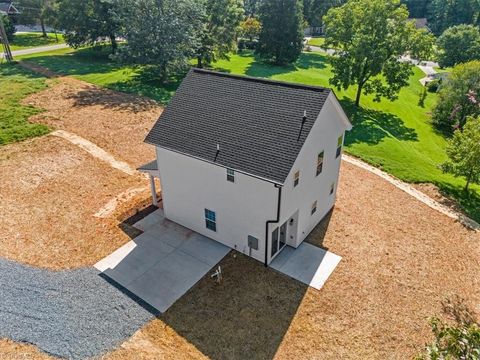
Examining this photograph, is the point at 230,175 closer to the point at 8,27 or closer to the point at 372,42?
the point at 372,42

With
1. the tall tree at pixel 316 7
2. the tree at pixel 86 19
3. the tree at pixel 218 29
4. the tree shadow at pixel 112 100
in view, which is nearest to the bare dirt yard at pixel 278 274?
the tree shadow at pixel 112 100

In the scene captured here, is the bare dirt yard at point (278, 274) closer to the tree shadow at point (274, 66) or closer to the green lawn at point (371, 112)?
the green lawn at point (371, 112)

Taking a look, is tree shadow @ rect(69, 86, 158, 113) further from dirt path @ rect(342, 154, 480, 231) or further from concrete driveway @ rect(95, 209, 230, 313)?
dirt path @ rect(342, 154, 480, 231)

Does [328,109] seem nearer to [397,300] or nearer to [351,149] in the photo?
[397,300]

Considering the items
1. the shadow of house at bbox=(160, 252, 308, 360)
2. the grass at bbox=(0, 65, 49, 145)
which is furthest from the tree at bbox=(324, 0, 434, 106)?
the grass at bbox=(0, 65, 49, 145)

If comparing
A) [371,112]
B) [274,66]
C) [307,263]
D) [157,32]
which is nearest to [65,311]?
[307,263]
